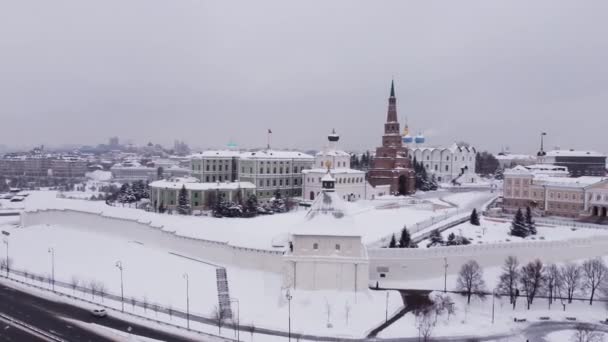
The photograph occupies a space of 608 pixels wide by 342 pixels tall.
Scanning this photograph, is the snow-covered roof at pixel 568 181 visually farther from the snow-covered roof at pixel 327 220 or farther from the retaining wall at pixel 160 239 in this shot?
the retaining wall at pixel 160 239

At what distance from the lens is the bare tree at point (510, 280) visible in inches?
1108

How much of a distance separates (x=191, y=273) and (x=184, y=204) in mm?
13928

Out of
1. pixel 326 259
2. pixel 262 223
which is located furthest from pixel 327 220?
pixel 262 223

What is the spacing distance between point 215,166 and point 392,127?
19.6 meters

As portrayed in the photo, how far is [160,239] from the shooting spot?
37000 mm

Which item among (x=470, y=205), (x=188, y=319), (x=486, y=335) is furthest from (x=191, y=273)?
(x=470, y=205)

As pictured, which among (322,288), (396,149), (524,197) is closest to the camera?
(322,288)

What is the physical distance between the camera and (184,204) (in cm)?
4431

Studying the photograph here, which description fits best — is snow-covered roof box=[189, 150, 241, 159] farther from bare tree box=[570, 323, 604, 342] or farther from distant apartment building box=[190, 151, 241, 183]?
bare tree box=[570, 323, 604, 342]

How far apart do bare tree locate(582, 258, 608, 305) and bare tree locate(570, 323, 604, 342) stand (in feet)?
12.1

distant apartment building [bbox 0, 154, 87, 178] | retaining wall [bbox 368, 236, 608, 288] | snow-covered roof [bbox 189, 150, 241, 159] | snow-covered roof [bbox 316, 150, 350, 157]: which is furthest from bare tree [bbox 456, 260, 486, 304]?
distant apartment building [bbox 0, 154, 87, 178]

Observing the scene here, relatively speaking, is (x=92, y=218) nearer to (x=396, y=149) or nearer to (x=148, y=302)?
(x=148, y=302)

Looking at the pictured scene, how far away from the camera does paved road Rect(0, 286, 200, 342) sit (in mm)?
23156

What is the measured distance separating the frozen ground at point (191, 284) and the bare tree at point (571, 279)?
31.5 feet
